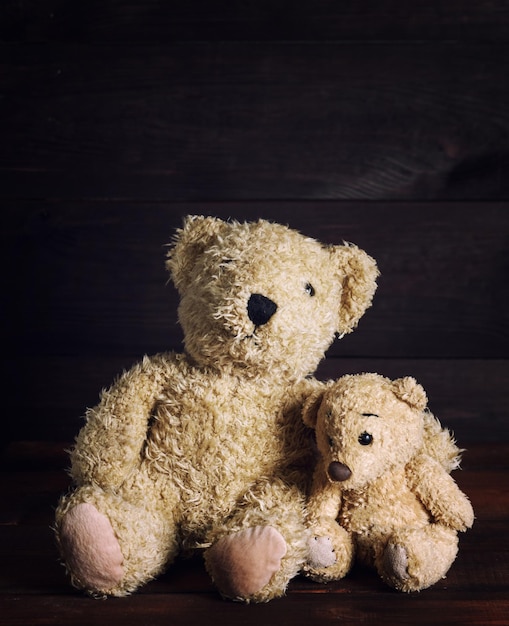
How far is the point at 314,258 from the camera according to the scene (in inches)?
35.6

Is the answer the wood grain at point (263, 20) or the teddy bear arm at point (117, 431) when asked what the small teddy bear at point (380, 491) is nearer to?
the teddy bear arm at point (117, 431)

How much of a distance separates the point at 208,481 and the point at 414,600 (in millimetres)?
245

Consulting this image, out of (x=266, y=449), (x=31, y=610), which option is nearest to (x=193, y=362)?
(x=266, y=449)

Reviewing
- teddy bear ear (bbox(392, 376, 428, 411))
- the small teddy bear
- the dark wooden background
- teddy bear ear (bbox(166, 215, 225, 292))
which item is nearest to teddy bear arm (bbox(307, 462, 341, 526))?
the small teddy bear

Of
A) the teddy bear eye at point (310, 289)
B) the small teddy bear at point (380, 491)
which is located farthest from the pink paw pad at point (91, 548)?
the teddy bear eye at point (310, 289)

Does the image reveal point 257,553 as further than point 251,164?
No

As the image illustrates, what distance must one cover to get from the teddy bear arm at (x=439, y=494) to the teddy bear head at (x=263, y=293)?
16 cm

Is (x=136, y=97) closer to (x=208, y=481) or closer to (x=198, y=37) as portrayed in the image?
(x=198, y=37)

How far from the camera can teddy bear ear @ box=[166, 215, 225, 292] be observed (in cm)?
93

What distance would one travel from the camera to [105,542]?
0.79m

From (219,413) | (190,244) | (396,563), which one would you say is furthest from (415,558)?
(190,244)

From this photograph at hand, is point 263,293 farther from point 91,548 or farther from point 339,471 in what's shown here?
point 91,548

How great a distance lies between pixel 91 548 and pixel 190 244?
1.15 ft

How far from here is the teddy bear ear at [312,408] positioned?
892mm
